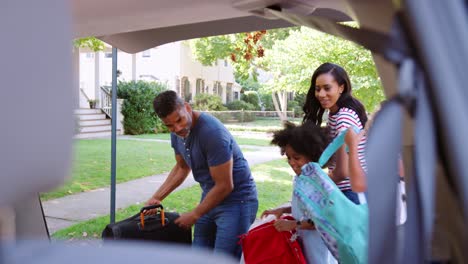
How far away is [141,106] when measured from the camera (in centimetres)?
1995

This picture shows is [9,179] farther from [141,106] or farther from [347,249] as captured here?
[141,106]

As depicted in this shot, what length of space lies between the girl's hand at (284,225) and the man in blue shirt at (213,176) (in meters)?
0.68

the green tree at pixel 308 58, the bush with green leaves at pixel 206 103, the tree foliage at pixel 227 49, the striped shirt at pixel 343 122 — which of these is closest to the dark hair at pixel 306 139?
the striped shirt at pixel 343 122

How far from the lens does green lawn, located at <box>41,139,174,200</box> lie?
10.1 m

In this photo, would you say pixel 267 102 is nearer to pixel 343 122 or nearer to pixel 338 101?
pixel 338 101

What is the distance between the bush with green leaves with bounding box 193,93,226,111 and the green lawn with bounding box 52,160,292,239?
1248 centimetres

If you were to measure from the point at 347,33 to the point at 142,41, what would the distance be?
8.27 feet

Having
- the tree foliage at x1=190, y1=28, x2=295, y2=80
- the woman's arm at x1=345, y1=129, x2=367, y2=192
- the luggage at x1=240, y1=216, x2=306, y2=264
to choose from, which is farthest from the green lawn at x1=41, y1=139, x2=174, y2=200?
the woman's arm at x1=345, y1=129, x2=367, y2=192

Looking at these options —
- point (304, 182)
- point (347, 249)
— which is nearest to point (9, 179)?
point (347, 249)

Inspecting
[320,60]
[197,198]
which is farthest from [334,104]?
[320,60]

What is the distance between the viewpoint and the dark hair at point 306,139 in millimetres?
2748

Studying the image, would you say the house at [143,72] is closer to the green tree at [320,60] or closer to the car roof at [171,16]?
the green tree at [320,60]

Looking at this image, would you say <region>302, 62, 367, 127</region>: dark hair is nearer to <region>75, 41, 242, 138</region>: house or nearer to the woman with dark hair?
the woman with dark hair

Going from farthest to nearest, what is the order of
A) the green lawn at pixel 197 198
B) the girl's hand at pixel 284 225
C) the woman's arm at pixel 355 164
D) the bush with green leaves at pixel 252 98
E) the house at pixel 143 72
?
the bush with green leaves at pixel 252 98, the house at pixel 143 72, the green lawn at pixel 197 198, the girl's hand at pixel 284 225, the woman's arm at pixel 355 164
